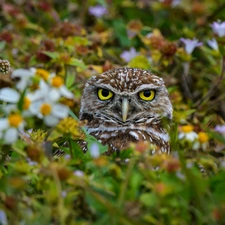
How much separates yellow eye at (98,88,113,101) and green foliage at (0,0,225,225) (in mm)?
210

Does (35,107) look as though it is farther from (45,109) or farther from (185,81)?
(185,81)

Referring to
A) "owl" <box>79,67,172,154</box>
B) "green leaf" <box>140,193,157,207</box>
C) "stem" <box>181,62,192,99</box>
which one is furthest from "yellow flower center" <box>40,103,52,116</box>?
"stem" <box>181,62,192,99</box>

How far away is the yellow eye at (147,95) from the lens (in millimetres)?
4027

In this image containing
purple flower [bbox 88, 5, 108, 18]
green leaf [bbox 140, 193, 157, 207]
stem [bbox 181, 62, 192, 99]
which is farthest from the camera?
purple flower [bbox 88, 5, 108, 18]

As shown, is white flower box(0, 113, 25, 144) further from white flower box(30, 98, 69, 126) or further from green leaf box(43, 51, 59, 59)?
green leaf box(43, 51, 59, 59)

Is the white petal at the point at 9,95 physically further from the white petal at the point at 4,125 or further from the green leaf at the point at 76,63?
the green leaf at the point at 76,63

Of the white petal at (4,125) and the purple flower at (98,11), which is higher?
the purple flower at (98,11)

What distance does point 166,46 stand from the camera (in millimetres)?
4551

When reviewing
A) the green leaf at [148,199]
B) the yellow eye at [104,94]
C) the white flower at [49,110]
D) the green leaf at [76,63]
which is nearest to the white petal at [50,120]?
the white flower at [49,110]

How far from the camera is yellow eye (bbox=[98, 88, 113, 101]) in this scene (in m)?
4.03

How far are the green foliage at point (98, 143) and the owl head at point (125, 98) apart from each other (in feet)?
0.61

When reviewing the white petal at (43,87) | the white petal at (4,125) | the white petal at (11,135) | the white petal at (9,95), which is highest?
the white petal at (43,87)

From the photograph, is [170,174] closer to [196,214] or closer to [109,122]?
[196,214]

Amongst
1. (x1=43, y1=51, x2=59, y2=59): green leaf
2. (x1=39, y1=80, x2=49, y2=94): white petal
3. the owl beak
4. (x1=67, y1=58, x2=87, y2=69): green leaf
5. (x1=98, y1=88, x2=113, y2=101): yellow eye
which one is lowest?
(x1=39, y1=80, x2=49, y2=94): white petal
